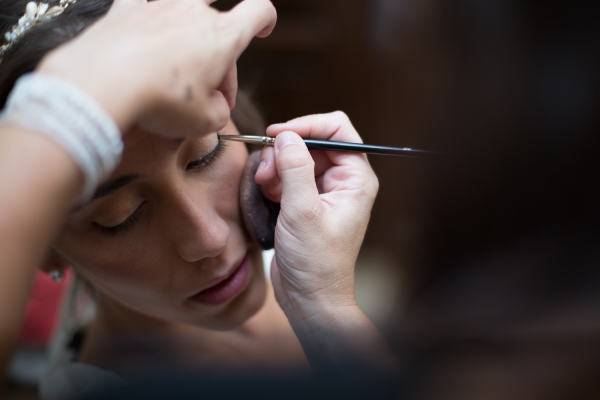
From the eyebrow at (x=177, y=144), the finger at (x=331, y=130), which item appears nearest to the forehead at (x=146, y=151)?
the eyebrow at (x=177, y=144)

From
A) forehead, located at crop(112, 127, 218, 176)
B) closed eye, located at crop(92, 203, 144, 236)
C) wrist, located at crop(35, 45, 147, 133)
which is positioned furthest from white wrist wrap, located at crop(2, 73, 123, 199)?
closed eye, located at crop(92, 203, 144, 236)

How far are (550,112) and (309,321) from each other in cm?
48

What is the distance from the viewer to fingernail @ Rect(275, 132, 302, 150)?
673mm

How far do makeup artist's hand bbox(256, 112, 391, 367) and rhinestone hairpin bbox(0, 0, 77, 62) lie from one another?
0.35 metres

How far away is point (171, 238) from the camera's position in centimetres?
67

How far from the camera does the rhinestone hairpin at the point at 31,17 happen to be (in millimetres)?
596

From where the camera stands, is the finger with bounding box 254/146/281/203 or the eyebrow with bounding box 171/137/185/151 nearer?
the eyebrow with bounding box 171/137/185/151

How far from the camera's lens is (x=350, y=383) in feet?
1.09

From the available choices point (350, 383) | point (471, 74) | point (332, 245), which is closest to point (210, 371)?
point (350, 383)

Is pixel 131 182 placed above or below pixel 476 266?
above

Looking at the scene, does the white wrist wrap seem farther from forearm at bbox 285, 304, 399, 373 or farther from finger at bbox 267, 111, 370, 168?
finger at bbox 267, 111, 370, 168

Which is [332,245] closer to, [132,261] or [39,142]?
[132,261]

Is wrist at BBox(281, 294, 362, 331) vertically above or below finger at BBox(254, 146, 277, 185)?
below

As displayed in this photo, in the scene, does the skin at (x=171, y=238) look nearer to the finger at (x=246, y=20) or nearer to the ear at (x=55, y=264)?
the ear at (x=55, y=264)
